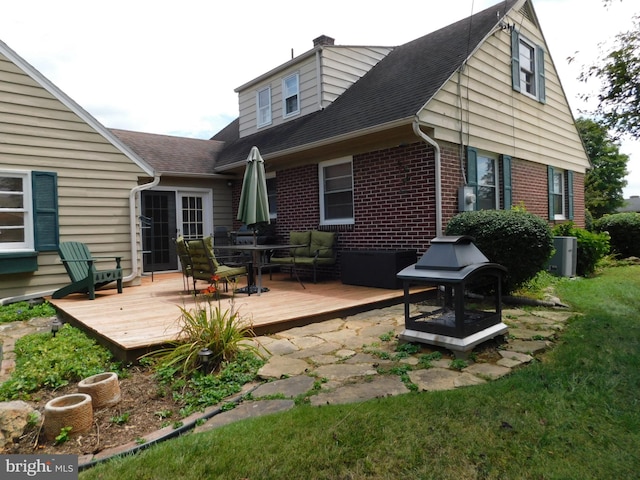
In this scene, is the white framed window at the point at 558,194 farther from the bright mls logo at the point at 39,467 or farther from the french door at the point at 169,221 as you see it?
the bright mls logo at the point at 39,467

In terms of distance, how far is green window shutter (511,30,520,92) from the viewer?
29.5 feet

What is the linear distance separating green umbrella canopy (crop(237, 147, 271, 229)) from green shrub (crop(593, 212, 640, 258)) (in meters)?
11.0

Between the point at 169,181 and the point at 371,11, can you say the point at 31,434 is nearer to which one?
the point at 371,11

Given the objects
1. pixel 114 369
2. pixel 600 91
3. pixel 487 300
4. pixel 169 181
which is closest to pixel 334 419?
pixel 114 369

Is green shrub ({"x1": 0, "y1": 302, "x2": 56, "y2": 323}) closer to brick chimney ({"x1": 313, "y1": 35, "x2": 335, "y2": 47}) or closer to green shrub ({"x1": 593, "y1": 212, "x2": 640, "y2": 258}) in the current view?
brick chimney ({"x1": 313, "y1": 35, "x2": 335, "y2": 47})

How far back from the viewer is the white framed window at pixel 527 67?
9031 millimetres

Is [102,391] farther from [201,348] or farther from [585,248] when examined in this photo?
[585,248]

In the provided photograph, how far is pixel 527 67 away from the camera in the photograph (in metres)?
9.66

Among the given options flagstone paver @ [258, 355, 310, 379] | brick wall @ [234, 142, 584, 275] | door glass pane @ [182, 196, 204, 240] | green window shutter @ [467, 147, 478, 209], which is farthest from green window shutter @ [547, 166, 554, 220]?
flagstone paver @ [258, 355, 310, 379]

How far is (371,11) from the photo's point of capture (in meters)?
7.32

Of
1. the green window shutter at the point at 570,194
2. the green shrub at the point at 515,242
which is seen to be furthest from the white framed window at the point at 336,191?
the green window shutter at the point at 570,194

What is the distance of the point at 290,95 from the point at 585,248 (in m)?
7.83

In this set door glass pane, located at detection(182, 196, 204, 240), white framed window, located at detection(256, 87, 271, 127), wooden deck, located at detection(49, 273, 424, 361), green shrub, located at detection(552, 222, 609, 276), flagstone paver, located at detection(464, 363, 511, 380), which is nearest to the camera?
flagstone paver, located at detection(464, 363, 511, 380)

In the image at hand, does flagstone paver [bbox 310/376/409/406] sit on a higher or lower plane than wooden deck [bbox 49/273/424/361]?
lower
